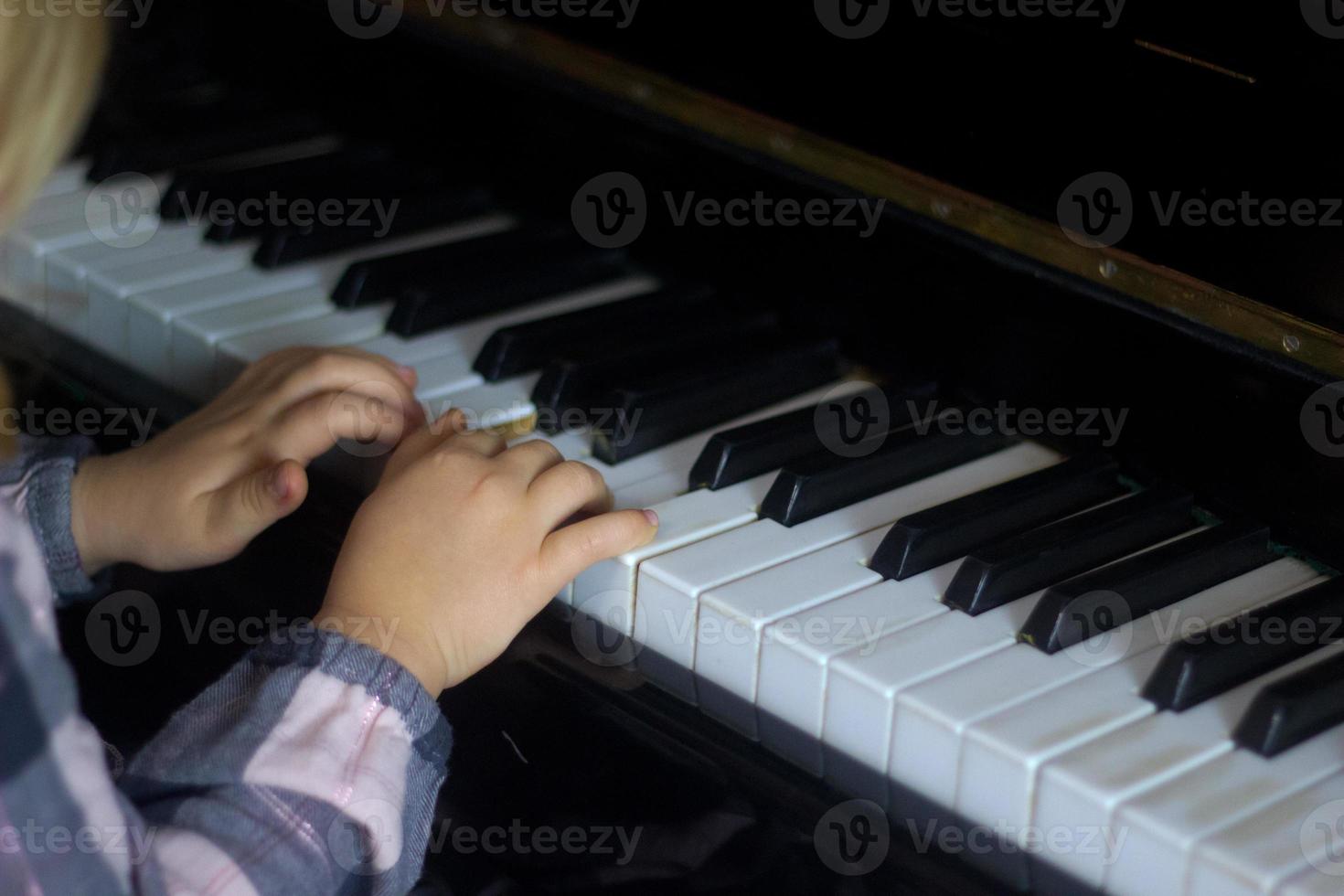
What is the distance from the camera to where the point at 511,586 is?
4.12 feet

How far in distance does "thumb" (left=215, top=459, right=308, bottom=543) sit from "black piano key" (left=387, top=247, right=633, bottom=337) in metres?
0.26

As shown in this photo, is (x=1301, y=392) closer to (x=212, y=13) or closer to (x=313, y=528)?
(x=313, y=528)

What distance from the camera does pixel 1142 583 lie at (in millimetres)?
1190

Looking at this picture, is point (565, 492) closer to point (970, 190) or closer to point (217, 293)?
point (970, 190)

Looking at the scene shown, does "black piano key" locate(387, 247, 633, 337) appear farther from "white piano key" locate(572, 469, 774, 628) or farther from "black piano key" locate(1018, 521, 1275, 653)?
"black piano key" locate(1018, 521, 1275, 653)

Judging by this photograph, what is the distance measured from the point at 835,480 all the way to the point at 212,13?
1251 mm

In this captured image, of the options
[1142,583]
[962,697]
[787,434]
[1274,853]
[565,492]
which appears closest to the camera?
[1274,853]

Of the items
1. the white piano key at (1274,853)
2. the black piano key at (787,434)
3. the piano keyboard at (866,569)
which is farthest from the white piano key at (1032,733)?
the black piano key at (787,434)

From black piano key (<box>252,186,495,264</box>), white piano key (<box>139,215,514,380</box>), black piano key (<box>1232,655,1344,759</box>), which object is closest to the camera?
black piano key (<box>1232,655,1344,759</box>)

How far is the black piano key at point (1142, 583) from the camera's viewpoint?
1147 mm

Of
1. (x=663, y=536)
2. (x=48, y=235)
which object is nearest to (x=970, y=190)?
(x=663, y=536)

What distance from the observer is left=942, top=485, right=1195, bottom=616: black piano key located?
3.90 feet

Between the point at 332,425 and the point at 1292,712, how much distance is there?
808 mm

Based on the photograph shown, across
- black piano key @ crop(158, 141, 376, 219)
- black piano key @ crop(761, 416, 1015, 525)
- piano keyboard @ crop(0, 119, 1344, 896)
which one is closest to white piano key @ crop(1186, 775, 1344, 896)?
piano keyboard @ crop(0, 119, 1344, 896)
